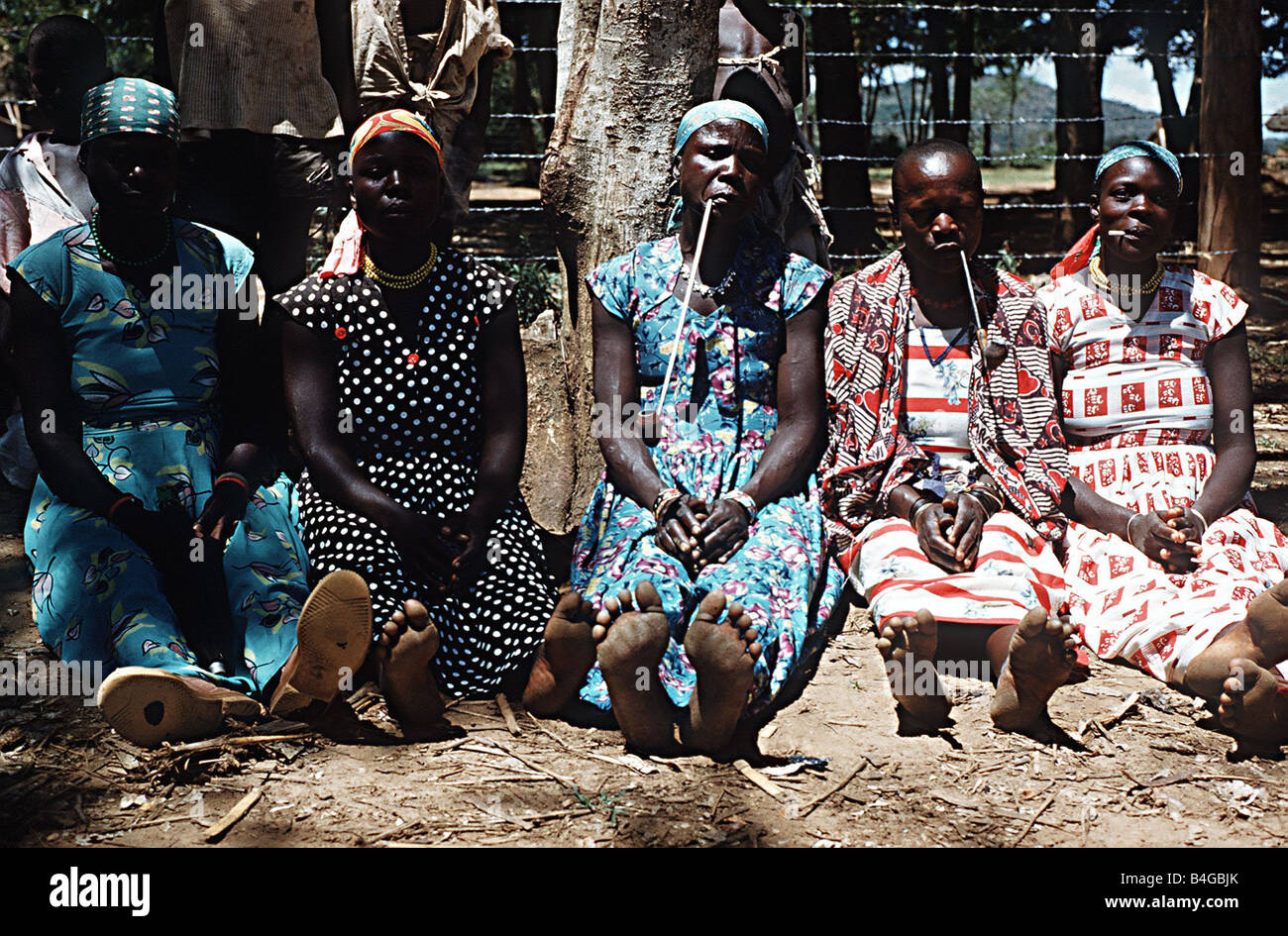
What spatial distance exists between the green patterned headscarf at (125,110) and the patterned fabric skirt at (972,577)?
2241 millimetres

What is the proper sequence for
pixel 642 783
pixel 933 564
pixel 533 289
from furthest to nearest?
pixel 533 289 → pixel 933 564 → pixel 642 783

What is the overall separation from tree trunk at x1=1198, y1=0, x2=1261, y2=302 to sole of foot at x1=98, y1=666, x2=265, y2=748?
572 centimetres

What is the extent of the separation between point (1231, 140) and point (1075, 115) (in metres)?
4.93

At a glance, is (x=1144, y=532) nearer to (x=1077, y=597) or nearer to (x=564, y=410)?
(x=1077, y=597)

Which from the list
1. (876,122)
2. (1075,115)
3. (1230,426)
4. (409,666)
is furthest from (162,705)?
(876,122)

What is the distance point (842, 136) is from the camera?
31.9ft

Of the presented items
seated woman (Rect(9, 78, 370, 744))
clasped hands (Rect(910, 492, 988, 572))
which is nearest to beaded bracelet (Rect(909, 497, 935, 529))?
clasped hands (Rect(910, 492, 988, 572))

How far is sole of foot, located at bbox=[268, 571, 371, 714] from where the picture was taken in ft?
8.47

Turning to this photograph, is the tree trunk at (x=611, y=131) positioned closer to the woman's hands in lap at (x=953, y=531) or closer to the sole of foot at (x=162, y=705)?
the woman's hands in lap at (x=953, y=531)

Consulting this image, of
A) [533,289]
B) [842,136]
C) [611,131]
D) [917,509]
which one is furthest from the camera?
[842,136]

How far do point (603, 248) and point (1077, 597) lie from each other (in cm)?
187

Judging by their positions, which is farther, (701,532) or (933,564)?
(933,564)

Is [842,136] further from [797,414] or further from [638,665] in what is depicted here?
[638,665]

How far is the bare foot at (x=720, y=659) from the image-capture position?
2.57m
